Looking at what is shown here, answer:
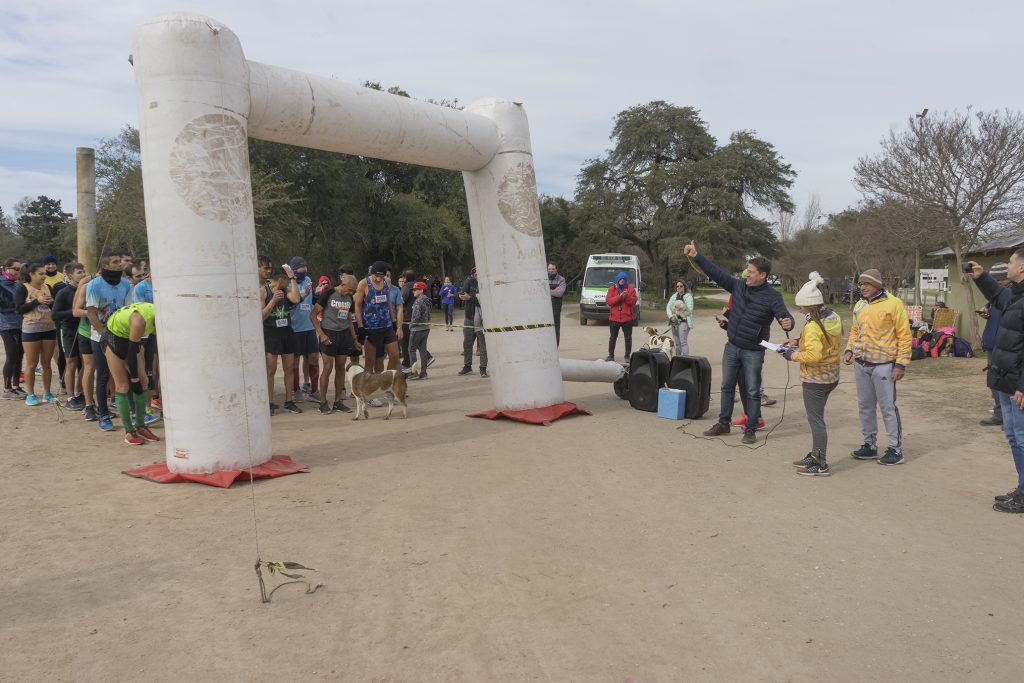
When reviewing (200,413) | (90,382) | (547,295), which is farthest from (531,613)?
(90,382)

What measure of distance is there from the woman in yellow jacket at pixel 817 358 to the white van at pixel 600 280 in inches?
734

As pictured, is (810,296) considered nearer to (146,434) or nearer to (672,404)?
(672,404)

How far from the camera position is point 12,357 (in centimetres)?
973

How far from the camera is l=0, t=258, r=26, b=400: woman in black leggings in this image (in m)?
9.52

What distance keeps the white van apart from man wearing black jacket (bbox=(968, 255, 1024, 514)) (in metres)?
19.6

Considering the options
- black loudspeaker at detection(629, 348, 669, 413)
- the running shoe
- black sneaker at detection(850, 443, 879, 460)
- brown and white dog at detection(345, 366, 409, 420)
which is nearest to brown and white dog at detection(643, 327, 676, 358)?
black loudspeaker at detection(629, 348, 669, 413)

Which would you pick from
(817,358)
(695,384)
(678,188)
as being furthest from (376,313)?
(678,188)

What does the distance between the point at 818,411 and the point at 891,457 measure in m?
1.07

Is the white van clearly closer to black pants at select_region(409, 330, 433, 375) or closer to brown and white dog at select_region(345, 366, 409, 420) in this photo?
black pants at select_region(409, 330, 433, 375)

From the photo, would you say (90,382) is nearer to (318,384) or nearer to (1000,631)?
(318,384)

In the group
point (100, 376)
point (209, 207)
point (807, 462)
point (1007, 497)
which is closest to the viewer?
point (1007, 497)

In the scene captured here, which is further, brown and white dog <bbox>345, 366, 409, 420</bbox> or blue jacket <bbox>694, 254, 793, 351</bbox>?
brown and white dog <bbox>345, 366, 409, 420</bbox>

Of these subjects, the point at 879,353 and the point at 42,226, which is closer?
the point at 879,353

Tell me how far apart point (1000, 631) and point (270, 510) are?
15.3 ft
